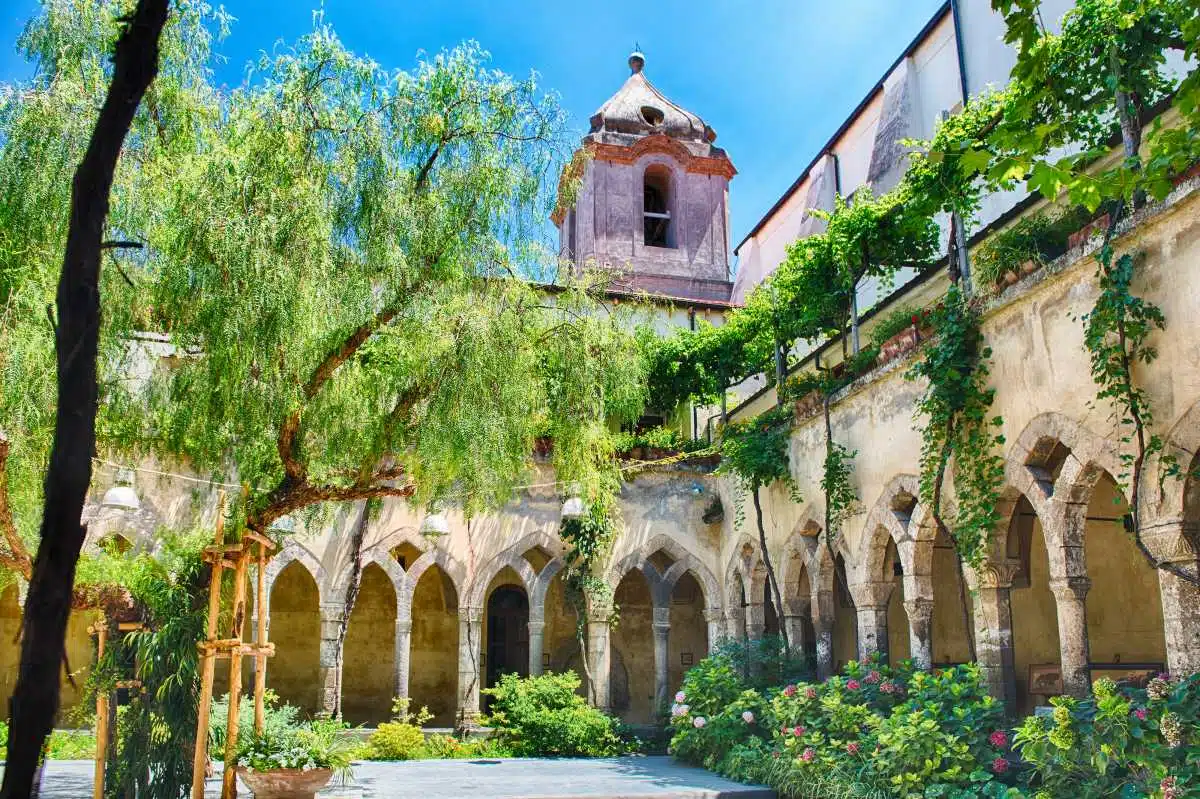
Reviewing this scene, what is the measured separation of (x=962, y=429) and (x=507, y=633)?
10.0 m

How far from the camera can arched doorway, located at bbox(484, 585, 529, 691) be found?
17.4 meters

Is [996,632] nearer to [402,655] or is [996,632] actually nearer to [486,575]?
[486,575]

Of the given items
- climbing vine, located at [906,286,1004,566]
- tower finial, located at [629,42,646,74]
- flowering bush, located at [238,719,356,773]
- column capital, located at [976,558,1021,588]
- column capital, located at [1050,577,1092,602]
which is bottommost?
flowering bush, located at [238,719,356,773]

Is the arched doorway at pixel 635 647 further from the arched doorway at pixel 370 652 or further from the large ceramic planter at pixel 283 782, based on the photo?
the large ceramic planter at pixel 283 782

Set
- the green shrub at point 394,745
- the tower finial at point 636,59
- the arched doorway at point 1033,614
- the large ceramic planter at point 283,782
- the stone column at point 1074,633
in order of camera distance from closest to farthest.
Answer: the large ceramic planter at point 283,782, the stone column at point 1074,633, the arched doorway at point 1033,614, the green shrub at point 394,745, the tower finial at point 636,59

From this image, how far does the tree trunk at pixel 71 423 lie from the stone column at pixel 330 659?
1248 cm

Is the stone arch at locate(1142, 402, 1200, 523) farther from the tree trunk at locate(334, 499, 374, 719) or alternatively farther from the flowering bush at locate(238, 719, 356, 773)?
the tree trunk at locate(334, 499, 374, 719)

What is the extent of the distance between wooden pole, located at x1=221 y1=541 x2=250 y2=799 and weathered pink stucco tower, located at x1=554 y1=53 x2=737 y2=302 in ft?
41.8

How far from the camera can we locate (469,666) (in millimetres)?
14562

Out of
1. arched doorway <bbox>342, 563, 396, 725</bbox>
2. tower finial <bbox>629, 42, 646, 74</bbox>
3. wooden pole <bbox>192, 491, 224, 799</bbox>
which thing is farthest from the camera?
tower finial <bbox>629, 42, 646, 74</bbox>

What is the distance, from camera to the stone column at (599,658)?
47.6 ft

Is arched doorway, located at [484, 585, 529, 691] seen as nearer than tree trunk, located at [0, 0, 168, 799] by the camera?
No

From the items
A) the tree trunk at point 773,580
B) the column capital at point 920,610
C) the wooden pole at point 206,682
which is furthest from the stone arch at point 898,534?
the wooden pole at point 206,682

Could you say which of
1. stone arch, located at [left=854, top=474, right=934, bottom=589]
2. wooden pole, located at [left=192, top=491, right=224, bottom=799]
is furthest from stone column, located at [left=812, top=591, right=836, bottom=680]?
wooden pole, located at [left=192, top=491, right=224, bottom=799]
